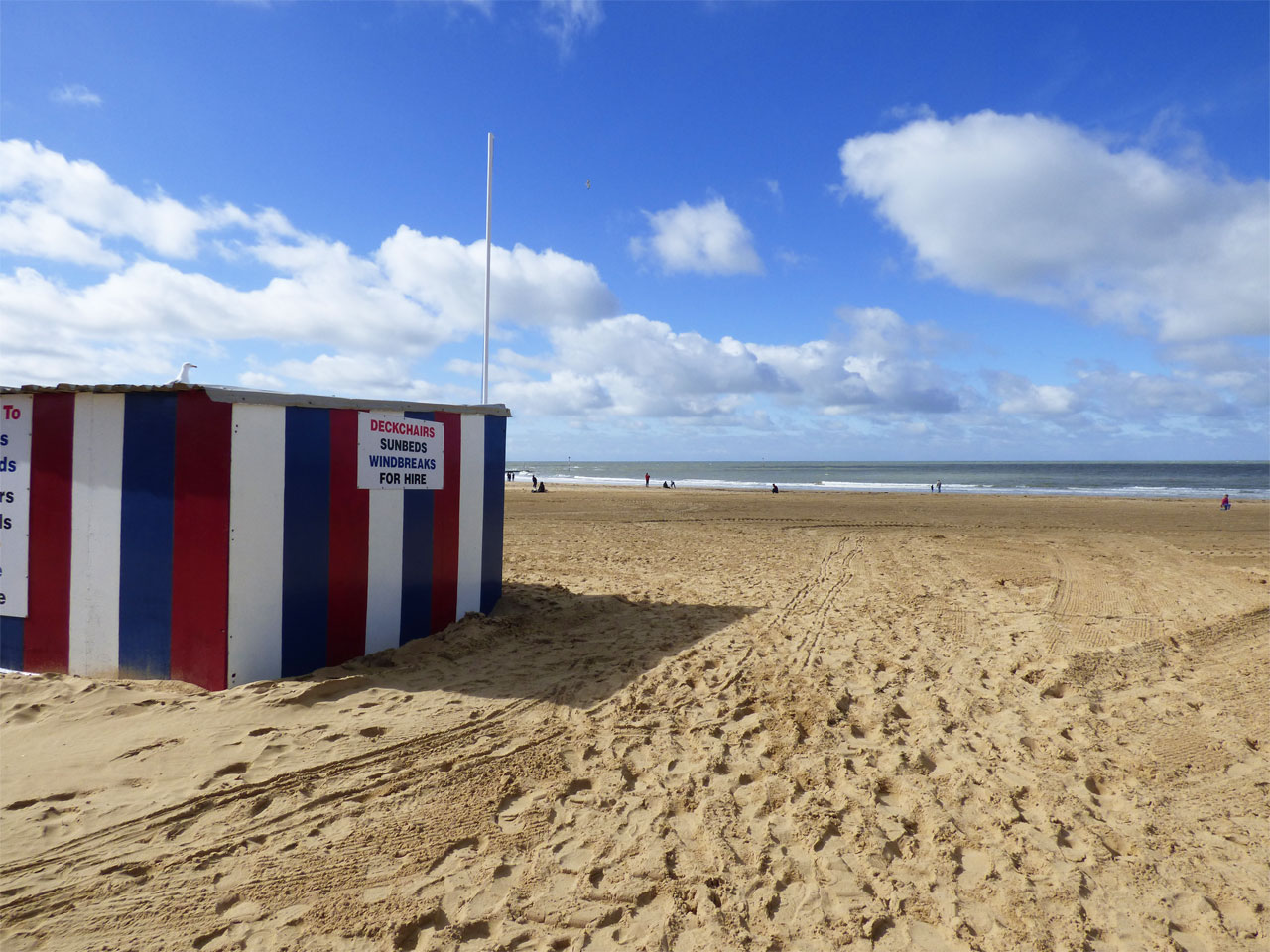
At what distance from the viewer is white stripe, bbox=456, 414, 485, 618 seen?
6.30m

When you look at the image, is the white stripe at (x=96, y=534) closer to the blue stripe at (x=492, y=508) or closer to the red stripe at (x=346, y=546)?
the red stripe at (x=346, y=546)

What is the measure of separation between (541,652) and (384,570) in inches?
58.8

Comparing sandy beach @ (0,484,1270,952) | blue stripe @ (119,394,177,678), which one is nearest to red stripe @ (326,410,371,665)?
sandy beach @ (0,484,1270,952)

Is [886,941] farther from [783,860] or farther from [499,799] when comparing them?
[499,799]

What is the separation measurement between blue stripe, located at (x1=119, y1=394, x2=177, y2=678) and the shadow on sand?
1092mm

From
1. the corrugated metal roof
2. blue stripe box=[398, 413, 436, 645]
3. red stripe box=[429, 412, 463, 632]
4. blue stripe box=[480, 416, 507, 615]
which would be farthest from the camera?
blue stripe box=[480, 416, 507, 615]

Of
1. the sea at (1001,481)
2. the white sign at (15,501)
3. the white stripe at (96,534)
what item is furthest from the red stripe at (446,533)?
the sea at (1001,481)

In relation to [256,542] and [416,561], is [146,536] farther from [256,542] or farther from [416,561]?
[416,561]

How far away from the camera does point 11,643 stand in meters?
5.08

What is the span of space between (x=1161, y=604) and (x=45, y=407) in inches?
444

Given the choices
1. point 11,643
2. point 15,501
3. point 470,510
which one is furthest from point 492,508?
point 11,643

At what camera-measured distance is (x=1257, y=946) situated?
254cm

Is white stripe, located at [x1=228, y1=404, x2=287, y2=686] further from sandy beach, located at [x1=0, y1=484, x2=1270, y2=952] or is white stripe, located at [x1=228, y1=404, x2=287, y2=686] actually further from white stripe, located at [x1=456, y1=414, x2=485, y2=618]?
white stripe, located at [x1=456, y1=414, x2=485, y2=618]

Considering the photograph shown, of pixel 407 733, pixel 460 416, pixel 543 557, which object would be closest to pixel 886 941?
pixel 407 733
